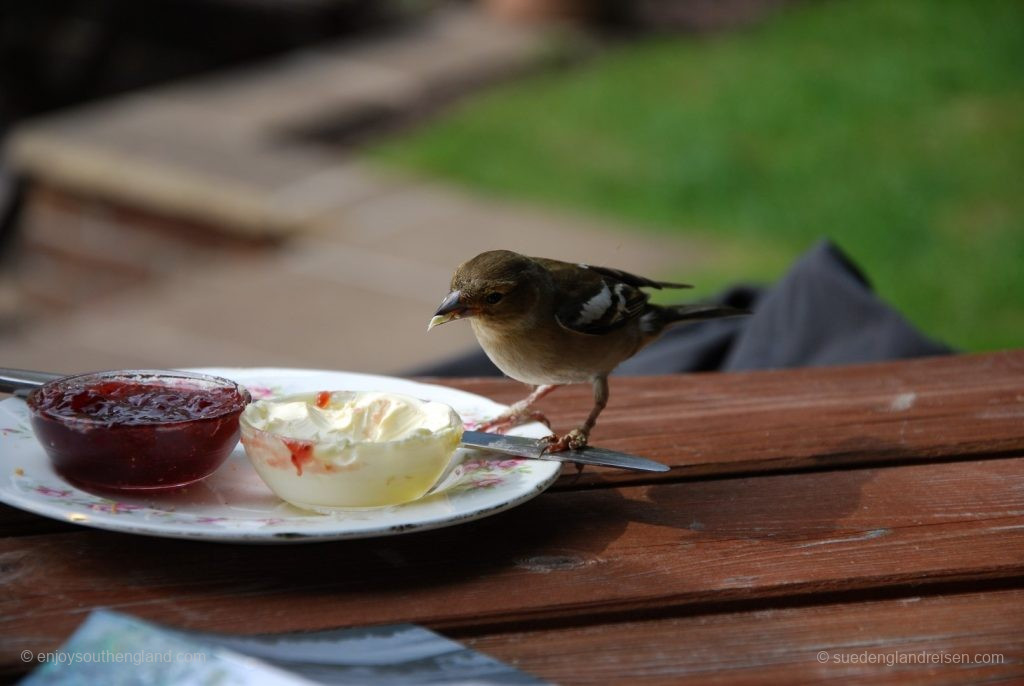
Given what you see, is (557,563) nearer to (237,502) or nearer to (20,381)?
(237,502)

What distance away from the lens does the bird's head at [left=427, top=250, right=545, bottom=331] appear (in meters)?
1.75

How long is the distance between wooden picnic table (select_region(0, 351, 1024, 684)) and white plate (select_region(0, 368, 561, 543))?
5cm

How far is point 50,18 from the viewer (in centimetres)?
902

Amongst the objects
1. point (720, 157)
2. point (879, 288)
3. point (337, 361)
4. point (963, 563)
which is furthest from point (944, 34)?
point (963, 563)

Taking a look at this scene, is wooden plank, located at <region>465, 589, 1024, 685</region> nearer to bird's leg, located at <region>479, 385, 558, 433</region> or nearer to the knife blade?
the knife blade

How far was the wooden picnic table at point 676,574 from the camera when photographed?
126 centimetres

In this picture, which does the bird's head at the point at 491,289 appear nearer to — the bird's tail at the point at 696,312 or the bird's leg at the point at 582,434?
the bird's leg at the point at 582,434

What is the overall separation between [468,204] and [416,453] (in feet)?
15.6

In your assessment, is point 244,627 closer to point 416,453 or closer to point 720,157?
point 416,453

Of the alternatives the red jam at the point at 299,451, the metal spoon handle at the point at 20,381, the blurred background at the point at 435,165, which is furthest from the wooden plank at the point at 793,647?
the blurred background at the point at 435,165

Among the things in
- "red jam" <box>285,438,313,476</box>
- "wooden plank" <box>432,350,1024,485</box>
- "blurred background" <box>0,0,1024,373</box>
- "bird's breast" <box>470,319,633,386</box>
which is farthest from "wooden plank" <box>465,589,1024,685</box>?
"blurred background" <box>0,0,1024,373</box>

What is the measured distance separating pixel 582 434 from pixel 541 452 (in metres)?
0.12

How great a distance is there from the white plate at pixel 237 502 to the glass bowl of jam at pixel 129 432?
0.03m

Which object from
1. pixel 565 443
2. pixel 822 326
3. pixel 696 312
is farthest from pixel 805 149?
pixel 565 443
